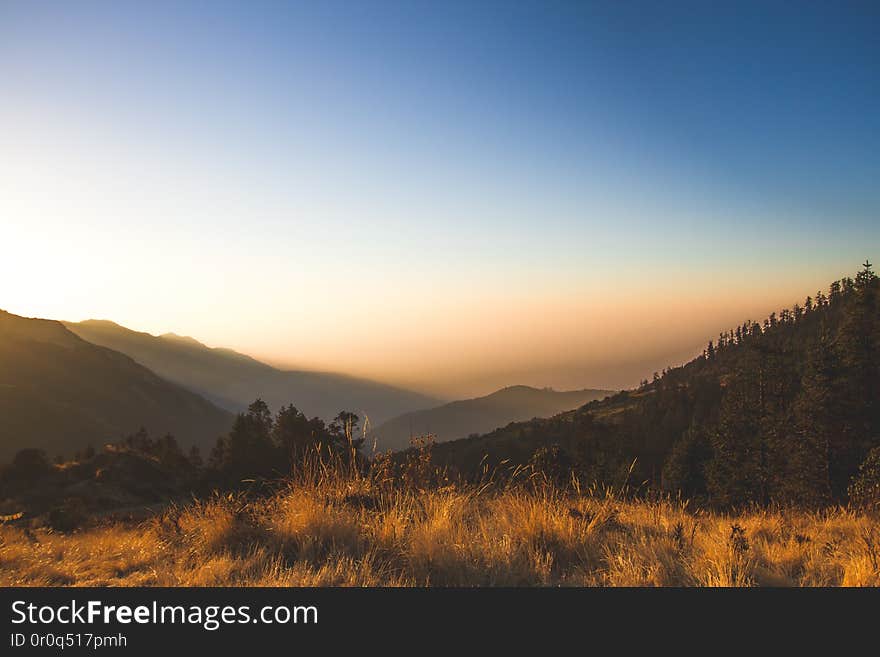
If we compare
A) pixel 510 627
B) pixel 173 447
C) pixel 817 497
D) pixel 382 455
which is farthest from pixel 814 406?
pixel 173 447

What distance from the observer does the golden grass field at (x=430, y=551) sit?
4035 millimetres

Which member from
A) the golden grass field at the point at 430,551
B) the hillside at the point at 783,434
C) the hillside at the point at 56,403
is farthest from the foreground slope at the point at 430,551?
the hillside at the point at 56,403

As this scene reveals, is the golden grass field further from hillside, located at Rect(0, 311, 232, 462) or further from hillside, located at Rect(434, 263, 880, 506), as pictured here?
hillside, located at Rect(0, 311, 232, 462)

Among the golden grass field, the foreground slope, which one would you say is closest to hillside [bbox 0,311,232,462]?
the golden grass field

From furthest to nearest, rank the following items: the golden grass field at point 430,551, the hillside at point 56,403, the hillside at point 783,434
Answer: the hillside at point 56,403 < the hillside at point 783,434 < the golden grass field at point 430,551

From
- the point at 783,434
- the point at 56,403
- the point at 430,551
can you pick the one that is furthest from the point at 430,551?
the point at 56,403

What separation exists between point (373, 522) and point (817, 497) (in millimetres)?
38811

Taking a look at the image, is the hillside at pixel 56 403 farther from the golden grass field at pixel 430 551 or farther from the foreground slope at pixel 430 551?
the foreground slope at pixel 430 551

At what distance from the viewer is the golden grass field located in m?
4.04

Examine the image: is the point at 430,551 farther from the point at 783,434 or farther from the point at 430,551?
the point at 783,434

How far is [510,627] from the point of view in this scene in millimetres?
2855

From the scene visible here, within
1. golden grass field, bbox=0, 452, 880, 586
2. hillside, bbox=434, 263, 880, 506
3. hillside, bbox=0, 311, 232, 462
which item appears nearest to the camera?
golden grass field, bbox=0, 452, 880, 586

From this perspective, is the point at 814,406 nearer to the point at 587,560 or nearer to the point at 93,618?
the point at 587,560

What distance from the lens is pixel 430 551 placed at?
4246 millimetres
